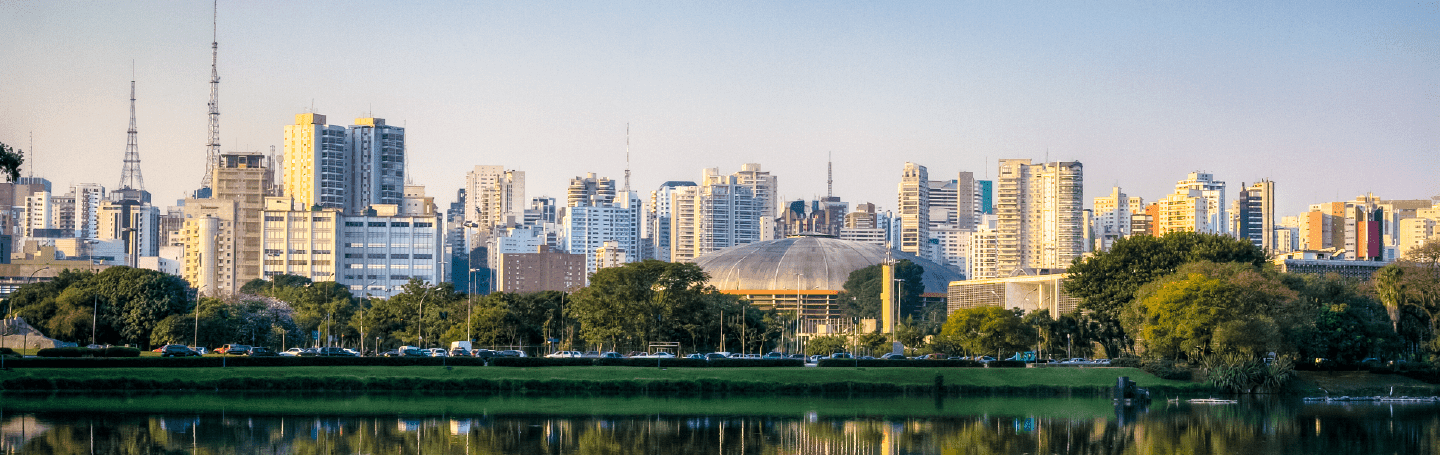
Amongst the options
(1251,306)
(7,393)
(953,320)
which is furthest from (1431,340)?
(7,393)

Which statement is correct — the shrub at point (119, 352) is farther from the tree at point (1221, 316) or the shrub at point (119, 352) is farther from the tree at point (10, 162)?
the tree at point (1221, 316)

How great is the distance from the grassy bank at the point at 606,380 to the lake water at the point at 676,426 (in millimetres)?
2294

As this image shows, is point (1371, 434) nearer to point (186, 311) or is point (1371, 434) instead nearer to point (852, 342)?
point (852, 342)

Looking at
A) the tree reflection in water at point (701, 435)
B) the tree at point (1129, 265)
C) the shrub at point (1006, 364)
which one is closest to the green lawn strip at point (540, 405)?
the tree reflection in water at point (701, 435)

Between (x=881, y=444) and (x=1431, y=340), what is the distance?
2094 inches

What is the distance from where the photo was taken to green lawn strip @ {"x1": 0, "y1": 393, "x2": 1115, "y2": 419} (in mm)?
56625

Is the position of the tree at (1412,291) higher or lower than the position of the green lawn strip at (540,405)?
higher

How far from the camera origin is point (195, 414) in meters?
53.4

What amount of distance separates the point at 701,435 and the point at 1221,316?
135 ft

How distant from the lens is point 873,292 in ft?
574

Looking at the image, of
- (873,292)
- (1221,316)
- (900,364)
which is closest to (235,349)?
(900,364)

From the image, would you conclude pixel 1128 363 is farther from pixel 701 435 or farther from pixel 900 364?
pixel 701 435

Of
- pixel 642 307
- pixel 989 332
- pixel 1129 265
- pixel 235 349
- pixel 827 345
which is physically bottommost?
pixel 827 345

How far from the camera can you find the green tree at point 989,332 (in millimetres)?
95750
